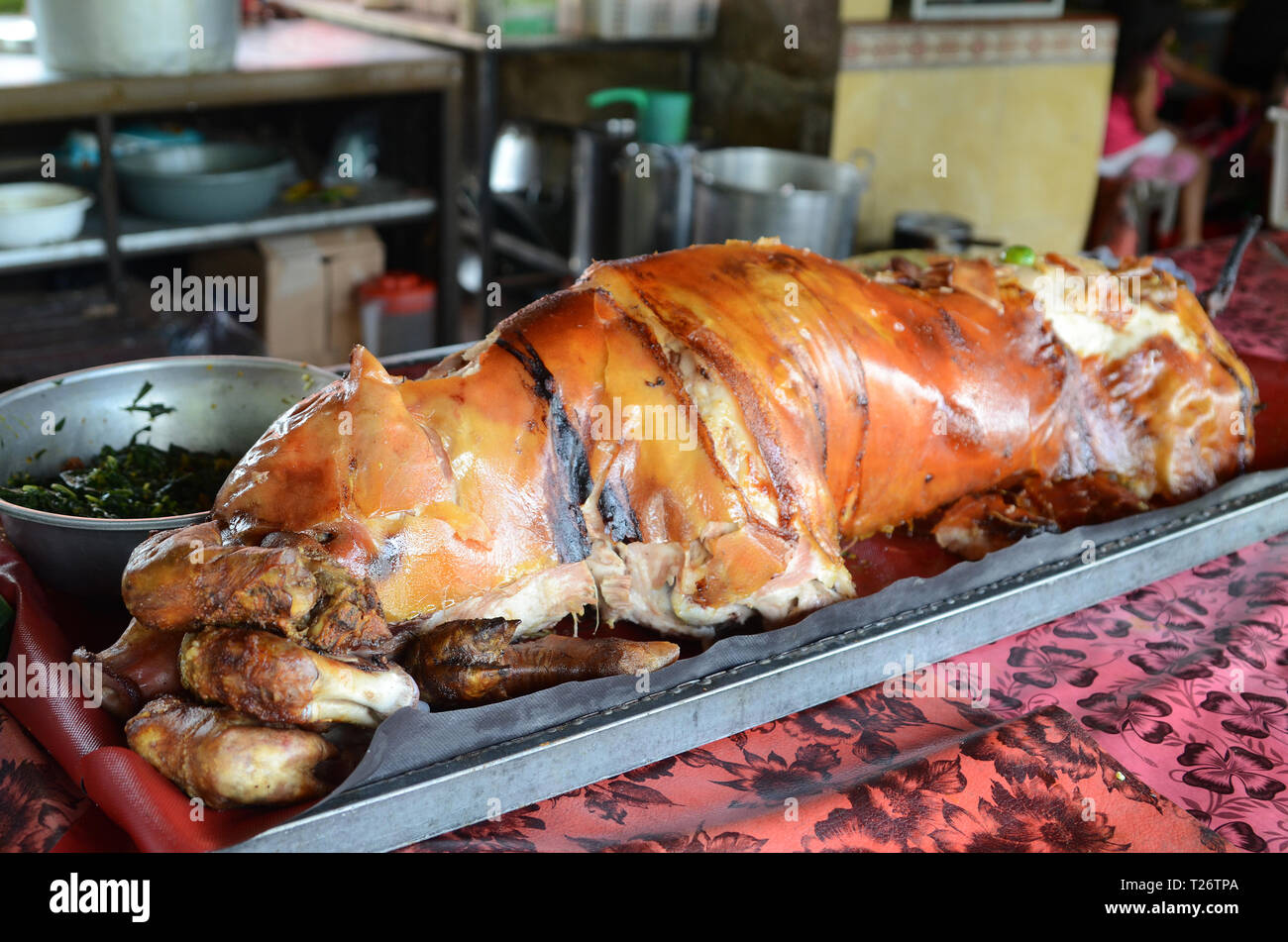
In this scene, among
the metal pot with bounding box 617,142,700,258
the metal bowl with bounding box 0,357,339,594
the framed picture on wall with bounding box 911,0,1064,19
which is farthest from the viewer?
the framed picture on wall with bounding box 911,0,1064,19

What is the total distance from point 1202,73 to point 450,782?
23.5ft

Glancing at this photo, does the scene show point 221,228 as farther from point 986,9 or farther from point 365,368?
point 986,9

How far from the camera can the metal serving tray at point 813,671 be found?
110cm

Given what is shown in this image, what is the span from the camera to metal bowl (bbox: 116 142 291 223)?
346 cm

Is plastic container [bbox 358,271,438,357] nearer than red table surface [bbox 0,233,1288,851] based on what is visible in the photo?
No

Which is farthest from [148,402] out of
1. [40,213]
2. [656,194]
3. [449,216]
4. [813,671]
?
[656,194]

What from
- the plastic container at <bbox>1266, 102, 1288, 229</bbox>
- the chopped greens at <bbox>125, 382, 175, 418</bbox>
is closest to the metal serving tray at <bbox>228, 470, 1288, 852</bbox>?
the chopped greens at <bbox>125, 382, 175, 418</bbox>

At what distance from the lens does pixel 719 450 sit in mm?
1415

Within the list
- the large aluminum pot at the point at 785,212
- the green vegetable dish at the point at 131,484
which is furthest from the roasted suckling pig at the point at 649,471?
the large aluminum pot at the point at 785,212

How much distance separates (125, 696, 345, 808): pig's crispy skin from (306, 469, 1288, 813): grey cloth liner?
6cm

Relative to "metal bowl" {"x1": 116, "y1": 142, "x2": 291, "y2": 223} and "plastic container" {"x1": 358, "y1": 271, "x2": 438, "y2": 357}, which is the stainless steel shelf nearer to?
"metal bowl" {"x1": 116, "y1": 142, "x2": 291, "y2": 223}

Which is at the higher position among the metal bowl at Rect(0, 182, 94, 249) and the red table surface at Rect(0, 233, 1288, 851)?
the metal bowl at Rect(0, 182, 94, 249)

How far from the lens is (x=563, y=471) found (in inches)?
53.9

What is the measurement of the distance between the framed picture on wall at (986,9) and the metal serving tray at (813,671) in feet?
10.7
